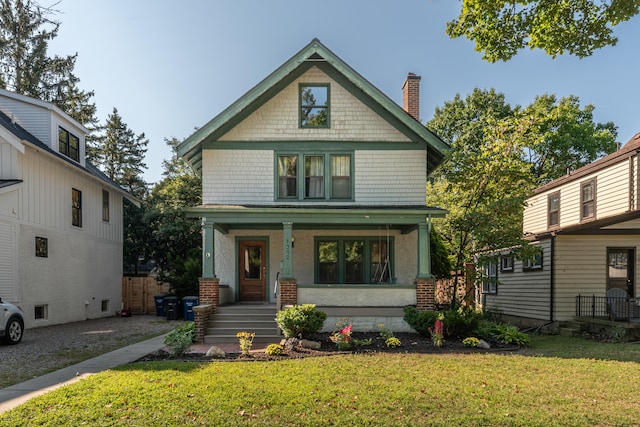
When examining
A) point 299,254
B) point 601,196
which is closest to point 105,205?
point 299,254

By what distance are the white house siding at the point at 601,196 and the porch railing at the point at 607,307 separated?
327 centimetres

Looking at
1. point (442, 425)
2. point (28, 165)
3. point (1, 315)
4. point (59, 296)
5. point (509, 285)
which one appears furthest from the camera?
point (509, 285)

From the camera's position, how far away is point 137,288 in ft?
66.8

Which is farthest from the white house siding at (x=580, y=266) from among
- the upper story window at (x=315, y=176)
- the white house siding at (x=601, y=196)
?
the upper story window at (x=315, y=176)

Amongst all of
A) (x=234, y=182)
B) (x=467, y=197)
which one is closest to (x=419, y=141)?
(x=467, y=197)

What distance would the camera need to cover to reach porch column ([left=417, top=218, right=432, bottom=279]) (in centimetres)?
1181

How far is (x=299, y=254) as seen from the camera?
13.8m

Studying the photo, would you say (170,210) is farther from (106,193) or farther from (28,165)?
(28,165)

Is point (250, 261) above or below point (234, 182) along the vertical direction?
below

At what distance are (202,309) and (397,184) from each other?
689 centimetres

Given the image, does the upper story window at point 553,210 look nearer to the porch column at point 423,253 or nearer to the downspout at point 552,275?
the downspout at point 552,275

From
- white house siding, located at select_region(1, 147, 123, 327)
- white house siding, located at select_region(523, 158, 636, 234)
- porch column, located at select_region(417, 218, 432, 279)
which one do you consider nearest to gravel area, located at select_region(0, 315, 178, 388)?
white house siding, located at select_region(1, 147, 123, 327)

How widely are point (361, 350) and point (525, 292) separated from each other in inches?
369

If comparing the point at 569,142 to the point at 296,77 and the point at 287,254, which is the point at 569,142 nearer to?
the point at 296,77
